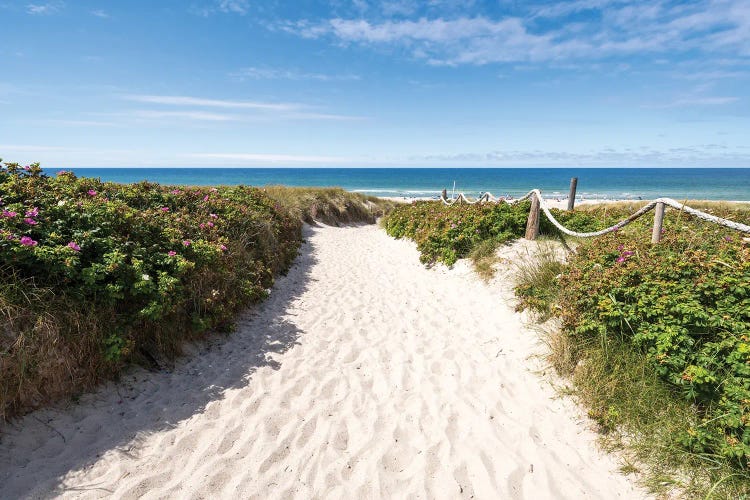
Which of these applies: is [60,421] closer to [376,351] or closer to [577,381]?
[376,351]

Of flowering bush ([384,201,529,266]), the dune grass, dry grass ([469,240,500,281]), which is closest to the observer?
the dune grass

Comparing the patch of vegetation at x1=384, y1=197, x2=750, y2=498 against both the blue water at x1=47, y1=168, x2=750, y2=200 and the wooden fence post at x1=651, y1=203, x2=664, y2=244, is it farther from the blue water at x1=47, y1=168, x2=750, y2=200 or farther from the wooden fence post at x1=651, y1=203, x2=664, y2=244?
the blue water at x1=47, y1=168, x2=750, y2=200

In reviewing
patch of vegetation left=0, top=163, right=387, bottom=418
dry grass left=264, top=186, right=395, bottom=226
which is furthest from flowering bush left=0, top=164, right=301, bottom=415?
dry grass left=264, top=186, right=395, bottom=226

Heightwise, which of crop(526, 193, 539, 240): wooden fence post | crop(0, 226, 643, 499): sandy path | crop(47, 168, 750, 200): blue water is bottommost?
crop(0, 226, 643, 499): sandy path

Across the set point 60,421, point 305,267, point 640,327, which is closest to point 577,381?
point 640,327

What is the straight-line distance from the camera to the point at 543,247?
24.7 ft

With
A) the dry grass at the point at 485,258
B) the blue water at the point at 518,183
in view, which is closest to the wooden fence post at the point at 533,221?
the dry grass at the point at 485,258

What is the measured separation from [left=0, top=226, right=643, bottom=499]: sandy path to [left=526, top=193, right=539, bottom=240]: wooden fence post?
326cm

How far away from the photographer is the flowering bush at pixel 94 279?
3.35m

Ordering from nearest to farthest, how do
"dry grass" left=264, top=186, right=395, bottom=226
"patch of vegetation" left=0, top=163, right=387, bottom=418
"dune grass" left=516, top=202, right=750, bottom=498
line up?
1. "dune grass" left=516, top=202, right=750, bottom=498
2. "patch of vegetation" left=0, top=163, right=387, bottom=418
3. "dry grass" left=264, top=186, right=395, bottom=226

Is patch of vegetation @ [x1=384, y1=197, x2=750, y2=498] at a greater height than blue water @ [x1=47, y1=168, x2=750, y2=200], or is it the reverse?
blue water @ [x1=47, y1=168, x2=750, y2=200]

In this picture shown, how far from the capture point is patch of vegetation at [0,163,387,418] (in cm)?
330

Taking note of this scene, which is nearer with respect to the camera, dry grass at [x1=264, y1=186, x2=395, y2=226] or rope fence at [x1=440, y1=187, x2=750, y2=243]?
rope fence at [x1=440, y1=187, x2=750, y2=243]

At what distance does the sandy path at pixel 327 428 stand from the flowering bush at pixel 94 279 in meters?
0.45
